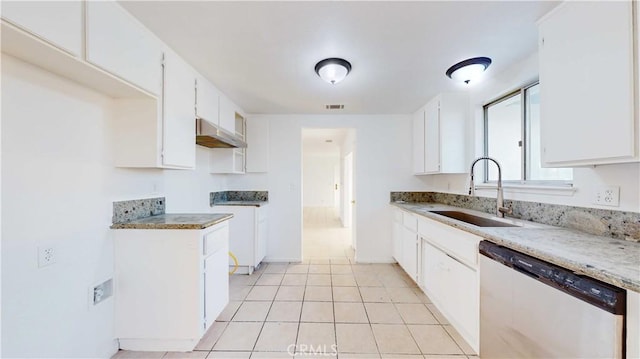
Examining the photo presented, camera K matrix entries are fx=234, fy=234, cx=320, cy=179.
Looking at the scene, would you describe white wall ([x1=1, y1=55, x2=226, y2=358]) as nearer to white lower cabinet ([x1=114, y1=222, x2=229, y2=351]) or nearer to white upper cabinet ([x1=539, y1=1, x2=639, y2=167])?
white lower cabinet ([x1=114, y1=222, x2=229, y2=351])

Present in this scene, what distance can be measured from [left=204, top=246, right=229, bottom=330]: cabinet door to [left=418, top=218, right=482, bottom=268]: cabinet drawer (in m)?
1.91

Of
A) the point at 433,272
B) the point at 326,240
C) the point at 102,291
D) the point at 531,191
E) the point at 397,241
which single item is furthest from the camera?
the point at 326,240

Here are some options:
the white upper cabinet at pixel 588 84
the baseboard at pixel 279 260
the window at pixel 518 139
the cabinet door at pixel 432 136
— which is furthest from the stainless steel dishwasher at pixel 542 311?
the baseboard at pixel 279 260

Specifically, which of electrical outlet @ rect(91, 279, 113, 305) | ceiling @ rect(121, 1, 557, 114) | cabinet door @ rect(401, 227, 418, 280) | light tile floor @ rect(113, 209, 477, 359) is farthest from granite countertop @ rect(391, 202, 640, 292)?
electrical outlet @ rect(91, 279, 113, 305)

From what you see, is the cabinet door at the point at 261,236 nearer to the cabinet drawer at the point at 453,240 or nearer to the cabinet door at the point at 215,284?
the cabinet door at the point at 215,284

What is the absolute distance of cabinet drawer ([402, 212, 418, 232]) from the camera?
8.67 ft

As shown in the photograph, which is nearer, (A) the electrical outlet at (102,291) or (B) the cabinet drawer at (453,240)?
(A) the electrical outlet at (102,291)

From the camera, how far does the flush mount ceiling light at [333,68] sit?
1.90 meters

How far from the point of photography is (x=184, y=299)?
5.43ft

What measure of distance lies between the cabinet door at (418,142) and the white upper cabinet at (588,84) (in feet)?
5.62

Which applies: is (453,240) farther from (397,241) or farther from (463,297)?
(397,241)

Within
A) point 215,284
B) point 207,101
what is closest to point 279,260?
point 215,284

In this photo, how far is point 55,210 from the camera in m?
1.30

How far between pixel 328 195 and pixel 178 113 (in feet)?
28.1
